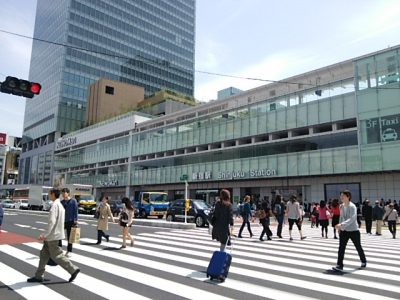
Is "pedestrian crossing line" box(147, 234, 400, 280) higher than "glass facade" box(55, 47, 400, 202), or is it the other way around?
"glass facade" box(55, 47, 400, 202)

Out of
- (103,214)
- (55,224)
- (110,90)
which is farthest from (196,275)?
(110,90)

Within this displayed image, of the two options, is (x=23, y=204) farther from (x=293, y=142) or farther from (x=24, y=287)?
(x=24, y=287)

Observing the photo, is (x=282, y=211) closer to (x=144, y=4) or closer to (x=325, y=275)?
(x=325, y=275)

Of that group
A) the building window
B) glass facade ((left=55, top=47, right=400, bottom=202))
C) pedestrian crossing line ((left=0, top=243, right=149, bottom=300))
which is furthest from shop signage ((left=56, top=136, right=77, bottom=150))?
pedestrian crossing line ((left=0, top=243, right=149, bottom=300))

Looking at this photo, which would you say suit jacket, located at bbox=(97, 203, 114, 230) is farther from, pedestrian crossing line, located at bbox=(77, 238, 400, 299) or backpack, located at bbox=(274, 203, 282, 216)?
backpack, located at bbox=(274, 203, 282, 216)

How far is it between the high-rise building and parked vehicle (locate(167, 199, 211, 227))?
61.7 m

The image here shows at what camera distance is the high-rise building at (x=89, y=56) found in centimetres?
8488

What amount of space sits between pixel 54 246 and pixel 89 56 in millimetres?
88216

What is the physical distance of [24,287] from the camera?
6.05m

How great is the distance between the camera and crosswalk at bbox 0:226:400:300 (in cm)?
577

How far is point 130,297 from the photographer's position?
216 inches

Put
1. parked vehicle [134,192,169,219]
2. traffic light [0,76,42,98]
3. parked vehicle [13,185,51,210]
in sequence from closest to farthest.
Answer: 1. traffic light [0,76,42,98]
2. parked vehicle [134,192,169,219]
3. parked vehicle [13,185,51,210]

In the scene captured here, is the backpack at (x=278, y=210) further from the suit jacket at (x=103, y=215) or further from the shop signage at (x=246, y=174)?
the shop signage at (x=246, y=174)

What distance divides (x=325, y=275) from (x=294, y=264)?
1.33 m
